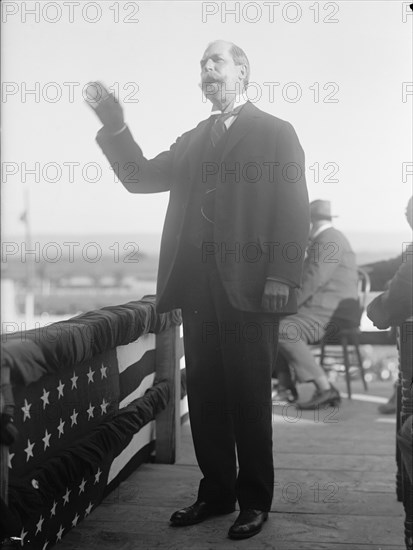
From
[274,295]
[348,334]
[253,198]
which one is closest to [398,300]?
[274,295]

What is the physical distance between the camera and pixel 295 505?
314 cm

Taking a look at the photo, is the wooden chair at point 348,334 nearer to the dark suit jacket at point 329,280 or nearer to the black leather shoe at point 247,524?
the dark suit jacket at point 329,280

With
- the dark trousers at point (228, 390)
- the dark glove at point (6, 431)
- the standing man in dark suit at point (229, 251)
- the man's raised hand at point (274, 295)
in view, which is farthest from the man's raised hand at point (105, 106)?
the dark glove at point (6, 431)

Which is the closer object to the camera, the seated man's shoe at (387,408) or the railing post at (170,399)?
the railing post at (170,399)

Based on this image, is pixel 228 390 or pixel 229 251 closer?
pixel 229 251

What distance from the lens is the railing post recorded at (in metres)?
3.77

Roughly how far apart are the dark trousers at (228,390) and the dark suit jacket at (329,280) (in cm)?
238

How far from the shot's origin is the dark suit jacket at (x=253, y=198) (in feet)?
9.05

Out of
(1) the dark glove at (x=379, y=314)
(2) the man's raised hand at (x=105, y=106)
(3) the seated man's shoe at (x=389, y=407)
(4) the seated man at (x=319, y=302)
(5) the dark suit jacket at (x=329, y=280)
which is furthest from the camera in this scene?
(5) the dark suit jacket at (x=329, y=280)

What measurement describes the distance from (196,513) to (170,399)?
0.92 metres

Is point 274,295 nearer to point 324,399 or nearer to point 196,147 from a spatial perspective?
point 196,147

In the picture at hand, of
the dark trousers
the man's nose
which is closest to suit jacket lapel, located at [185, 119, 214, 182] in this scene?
the man's nose

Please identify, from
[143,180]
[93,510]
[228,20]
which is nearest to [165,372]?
[93,510]

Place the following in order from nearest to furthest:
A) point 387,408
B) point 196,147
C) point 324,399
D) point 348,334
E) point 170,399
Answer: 1. point 196,147
2. point 170,399
3. point 387,408
4. point 324,399
5. point 348,334
